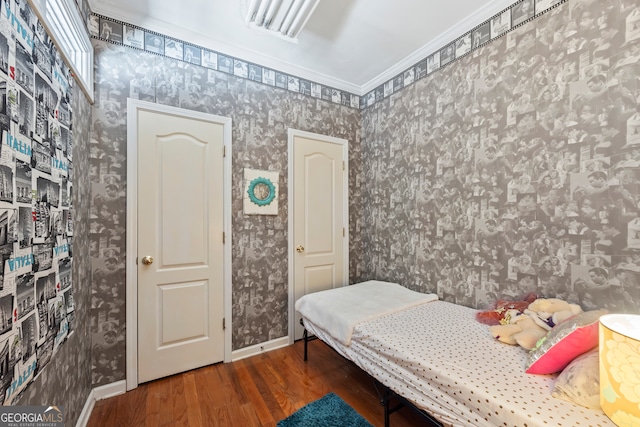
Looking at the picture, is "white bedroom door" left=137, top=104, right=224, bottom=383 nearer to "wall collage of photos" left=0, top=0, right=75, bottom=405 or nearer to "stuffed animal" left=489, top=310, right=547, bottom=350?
"wall collage of photos" left=0, top=0, right=75, bottom=405

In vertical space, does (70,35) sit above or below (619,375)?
above

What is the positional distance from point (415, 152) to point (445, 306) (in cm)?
141

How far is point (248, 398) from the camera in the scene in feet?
6.21

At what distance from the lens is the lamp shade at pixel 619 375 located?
31.7 inches

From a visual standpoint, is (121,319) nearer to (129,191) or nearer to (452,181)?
(129,191)

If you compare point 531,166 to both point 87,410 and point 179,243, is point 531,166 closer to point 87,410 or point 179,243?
point 179,243

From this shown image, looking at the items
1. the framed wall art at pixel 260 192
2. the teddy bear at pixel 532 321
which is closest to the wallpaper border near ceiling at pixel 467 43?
the framed wall art at pixel 260 192

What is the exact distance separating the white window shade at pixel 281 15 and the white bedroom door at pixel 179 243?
883 mm

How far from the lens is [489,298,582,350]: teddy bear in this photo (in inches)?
55.1

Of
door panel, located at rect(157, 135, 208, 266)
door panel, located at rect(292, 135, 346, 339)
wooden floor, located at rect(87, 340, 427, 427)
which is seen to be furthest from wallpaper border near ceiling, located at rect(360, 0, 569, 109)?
wooden floor, located at rect(87, 340, 427, 427)

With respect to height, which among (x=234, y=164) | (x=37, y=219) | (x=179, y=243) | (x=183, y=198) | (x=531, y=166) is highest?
(x=234, y=164)

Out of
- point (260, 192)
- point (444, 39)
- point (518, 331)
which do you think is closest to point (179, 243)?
point (260, 192)

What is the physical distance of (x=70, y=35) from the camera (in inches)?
63.3

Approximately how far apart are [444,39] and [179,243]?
9.32 ft
